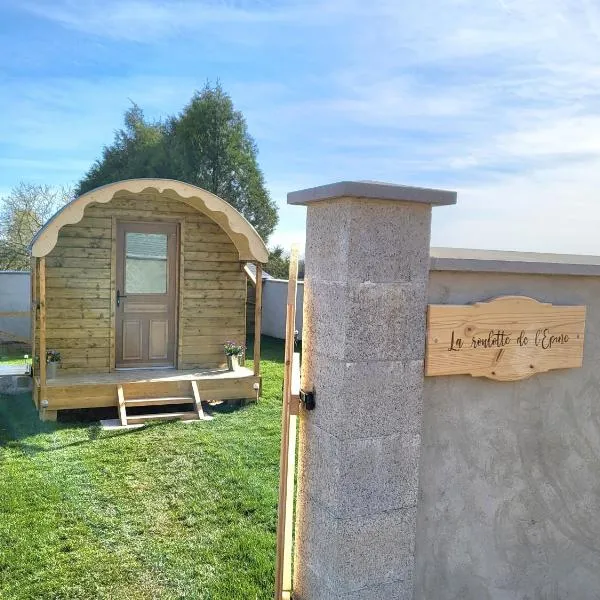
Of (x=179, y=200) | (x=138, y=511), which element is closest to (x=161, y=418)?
(x=138, y=511)

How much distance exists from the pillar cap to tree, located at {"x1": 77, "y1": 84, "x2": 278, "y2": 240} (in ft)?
62.5

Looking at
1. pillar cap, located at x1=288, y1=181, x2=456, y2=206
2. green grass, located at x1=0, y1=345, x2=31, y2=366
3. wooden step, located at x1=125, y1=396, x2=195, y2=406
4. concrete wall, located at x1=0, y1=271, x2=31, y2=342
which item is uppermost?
pillar cap, located at x1=288, y1=181, x2=456, y2=206

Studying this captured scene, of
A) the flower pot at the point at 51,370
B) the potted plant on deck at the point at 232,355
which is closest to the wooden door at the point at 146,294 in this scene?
the potted plant on deck at the point at 232,355

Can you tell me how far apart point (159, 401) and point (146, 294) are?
1.74 metres

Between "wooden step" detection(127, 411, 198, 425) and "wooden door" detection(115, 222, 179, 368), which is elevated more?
"wooden door" detection(115, 222, 179, 368)

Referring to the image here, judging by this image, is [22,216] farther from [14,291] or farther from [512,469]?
[512,469]

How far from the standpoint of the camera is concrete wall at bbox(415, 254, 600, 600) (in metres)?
2.48

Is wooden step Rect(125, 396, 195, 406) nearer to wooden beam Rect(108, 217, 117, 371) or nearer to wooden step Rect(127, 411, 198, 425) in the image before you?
wooden step Rect(127, 411, 198, 425)

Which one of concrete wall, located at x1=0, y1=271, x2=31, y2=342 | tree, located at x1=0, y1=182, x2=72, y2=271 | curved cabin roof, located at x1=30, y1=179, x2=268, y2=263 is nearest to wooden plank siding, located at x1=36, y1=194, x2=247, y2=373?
curved cabin roof, located at x1=30, y1=179, x2=268, y2=263

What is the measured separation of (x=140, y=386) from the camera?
7.21 metres

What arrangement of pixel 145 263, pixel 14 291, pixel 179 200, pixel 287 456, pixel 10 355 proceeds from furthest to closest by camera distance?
pixel 14 291, pixel 10 355, pixel 145 263, pixel 179 200, pixel 287 456

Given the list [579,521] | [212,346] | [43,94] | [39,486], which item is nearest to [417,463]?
[579,521]

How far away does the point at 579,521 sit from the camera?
2.86 metres

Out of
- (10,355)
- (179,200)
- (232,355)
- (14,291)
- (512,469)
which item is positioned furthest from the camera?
(14,291)
